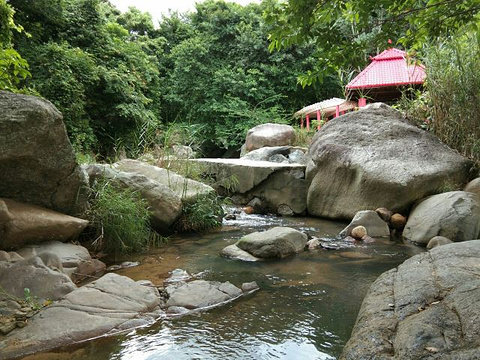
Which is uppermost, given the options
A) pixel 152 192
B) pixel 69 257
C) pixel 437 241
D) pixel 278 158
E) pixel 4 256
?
pixel 278 158

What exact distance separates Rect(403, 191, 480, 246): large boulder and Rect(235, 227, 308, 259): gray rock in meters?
1.49

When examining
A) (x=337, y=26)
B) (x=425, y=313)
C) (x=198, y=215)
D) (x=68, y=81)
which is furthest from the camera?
(x=68, y=81)

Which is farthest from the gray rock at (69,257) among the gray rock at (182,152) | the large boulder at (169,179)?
the gray rock at (182,152)

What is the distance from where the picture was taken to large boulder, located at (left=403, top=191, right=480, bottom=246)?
16.0 feet

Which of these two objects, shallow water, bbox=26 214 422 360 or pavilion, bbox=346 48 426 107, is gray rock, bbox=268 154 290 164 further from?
shallow water, bbox=26 214 422 360

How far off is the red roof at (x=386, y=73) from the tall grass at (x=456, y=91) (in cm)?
489

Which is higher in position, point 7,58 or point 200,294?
point 7,58

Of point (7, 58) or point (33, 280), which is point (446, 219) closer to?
point (33, 280)

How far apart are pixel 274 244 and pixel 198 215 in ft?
5.65

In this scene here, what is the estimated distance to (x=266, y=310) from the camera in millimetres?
3283

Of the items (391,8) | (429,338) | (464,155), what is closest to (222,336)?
(429,338)

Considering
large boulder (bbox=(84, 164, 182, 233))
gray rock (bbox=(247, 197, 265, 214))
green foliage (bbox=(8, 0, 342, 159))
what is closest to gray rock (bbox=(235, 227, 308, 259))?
large boulder (bbox=(84, 164, 182, 233))

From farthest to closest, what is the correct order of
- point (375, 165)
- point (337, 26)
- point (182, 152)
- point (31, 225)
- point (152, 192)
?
point (182, 152)
point (375, 165)
point (152, 192)
point (31, 225)
point (337, 26)

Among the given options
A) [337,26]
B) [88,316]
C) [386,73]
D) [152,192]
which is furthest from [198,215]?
[386,73]
